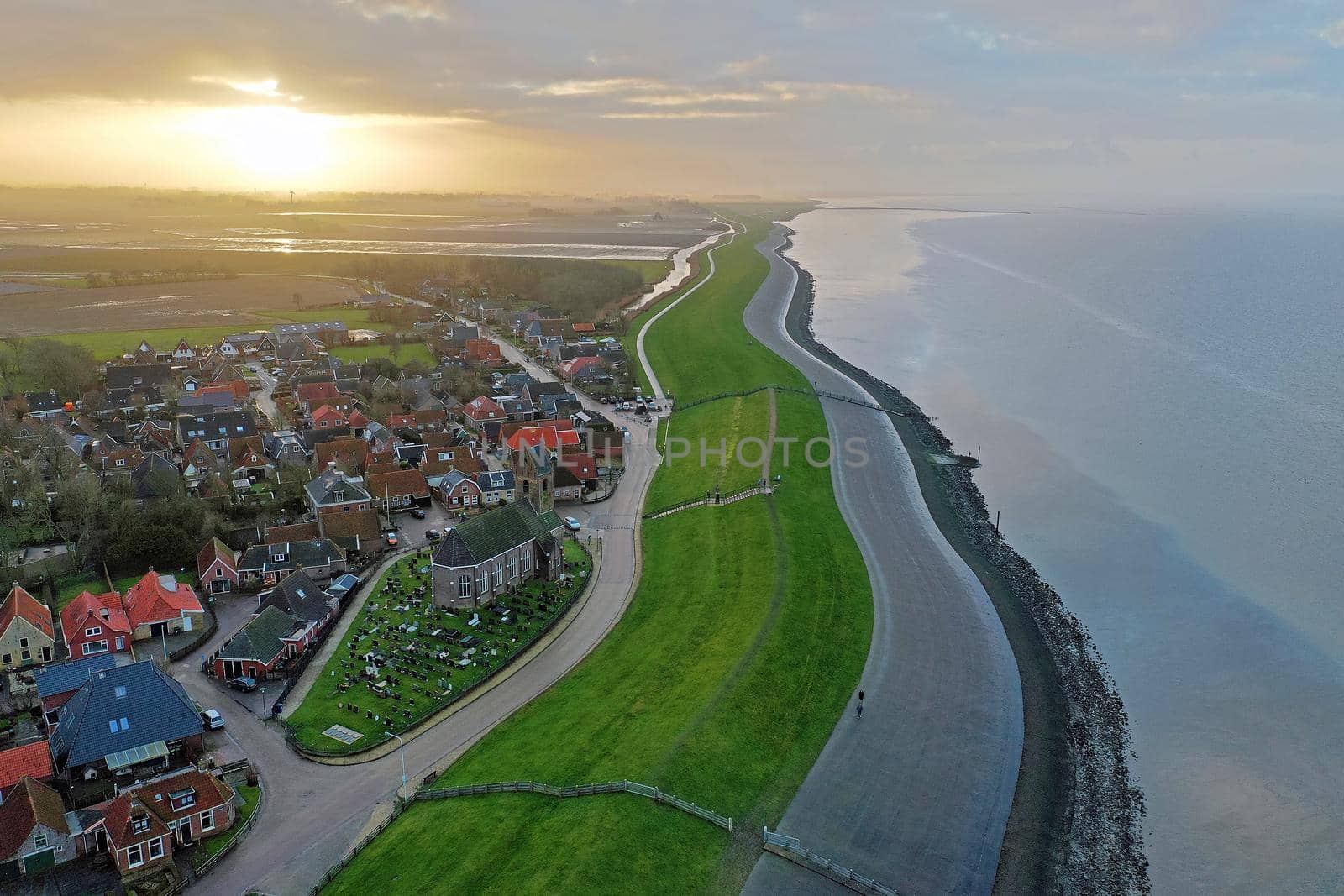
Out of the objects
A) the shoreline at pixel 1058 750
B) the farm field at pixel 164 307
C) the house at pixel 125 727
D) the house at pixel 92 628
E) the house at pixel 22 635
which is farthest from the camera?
the farm field at pixel 164 307

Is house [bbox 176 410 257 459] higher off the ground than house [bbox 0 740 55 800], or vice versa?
house [bbox 176 410 257 459]

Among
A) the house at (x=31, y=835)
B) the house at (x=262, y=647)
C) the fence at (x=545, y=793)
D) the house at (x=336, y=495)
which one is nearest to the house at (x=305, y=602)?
the house at (x=262, y=647)

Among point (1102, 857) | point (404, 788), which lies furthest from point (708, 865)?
point (1102, 857)

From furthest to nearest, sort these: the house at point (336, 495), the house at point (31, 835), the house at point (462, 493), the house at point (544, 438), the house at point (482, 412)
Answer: the house at point (482, 412), the house at point (544, 438), the house at point (462, 493), the house at point (336, 495), the house at point (31, 835)

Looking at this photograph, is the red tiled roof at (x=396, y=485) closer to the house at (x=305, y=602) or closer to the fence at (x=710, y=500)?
the house at (x=305, y=602)

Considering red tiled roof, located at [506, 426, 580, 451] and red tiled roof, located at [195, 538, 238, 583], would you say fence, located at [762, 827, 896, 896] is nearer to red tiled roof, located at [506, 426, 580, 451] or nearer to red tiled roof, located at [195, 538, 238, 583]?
red tiled roof, located at [195, 538, 238, 583]

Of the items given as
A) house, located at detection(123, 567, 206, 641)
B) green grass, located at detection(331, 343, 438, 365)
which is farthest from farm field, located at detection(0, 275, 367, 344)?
house, located at detection(123, 567, 206, 641)

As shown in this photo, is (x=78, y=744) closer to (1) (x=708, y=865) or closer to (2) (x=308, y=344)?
(1) (x=708, y=865)
